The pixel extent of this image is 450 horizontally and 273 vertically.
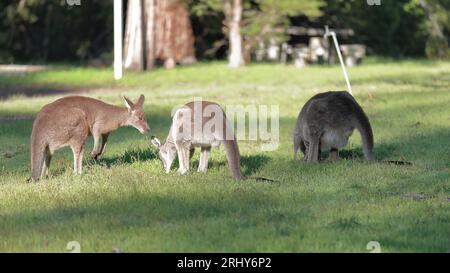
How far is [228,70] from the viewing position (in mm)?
30062

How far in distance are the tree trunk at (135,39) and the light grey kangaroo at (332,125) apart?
2049cm

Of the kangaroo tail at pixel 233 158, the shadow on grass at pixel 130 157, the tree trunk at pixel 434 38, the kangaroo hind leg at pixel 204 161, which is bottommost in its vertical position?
the tree trunk at pixel 434 38

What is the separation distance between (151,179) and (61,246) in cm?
280

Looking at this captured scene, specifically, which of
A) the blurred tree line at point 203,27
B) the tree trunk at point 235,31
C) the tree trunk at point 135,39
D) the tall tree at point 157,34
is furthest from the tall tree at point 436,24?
the tree trunk at point 135,39

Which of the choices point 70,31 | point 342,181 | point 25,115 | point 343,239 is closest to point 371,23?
point 70,31

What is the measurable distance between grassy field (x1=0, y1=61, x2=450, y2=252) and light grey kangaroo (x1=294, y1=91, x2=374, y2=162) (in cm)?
23

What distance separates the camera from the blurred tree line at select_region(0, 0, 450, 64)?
37.5 metres

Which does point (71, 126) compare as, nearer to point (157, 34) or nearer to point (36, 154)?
point (36, 154)

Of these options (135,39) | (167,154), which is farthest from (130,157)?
(135,39)

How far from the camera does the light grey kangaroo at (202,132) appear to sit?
10164mm

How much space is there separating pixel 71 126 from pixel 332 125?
2.84m

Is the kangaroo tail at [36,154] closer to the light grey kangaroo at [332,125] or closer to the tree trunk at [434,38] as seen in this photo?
the light grey kangaroo at [332,125]

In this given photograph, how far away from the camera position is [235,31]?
33.7 metres
